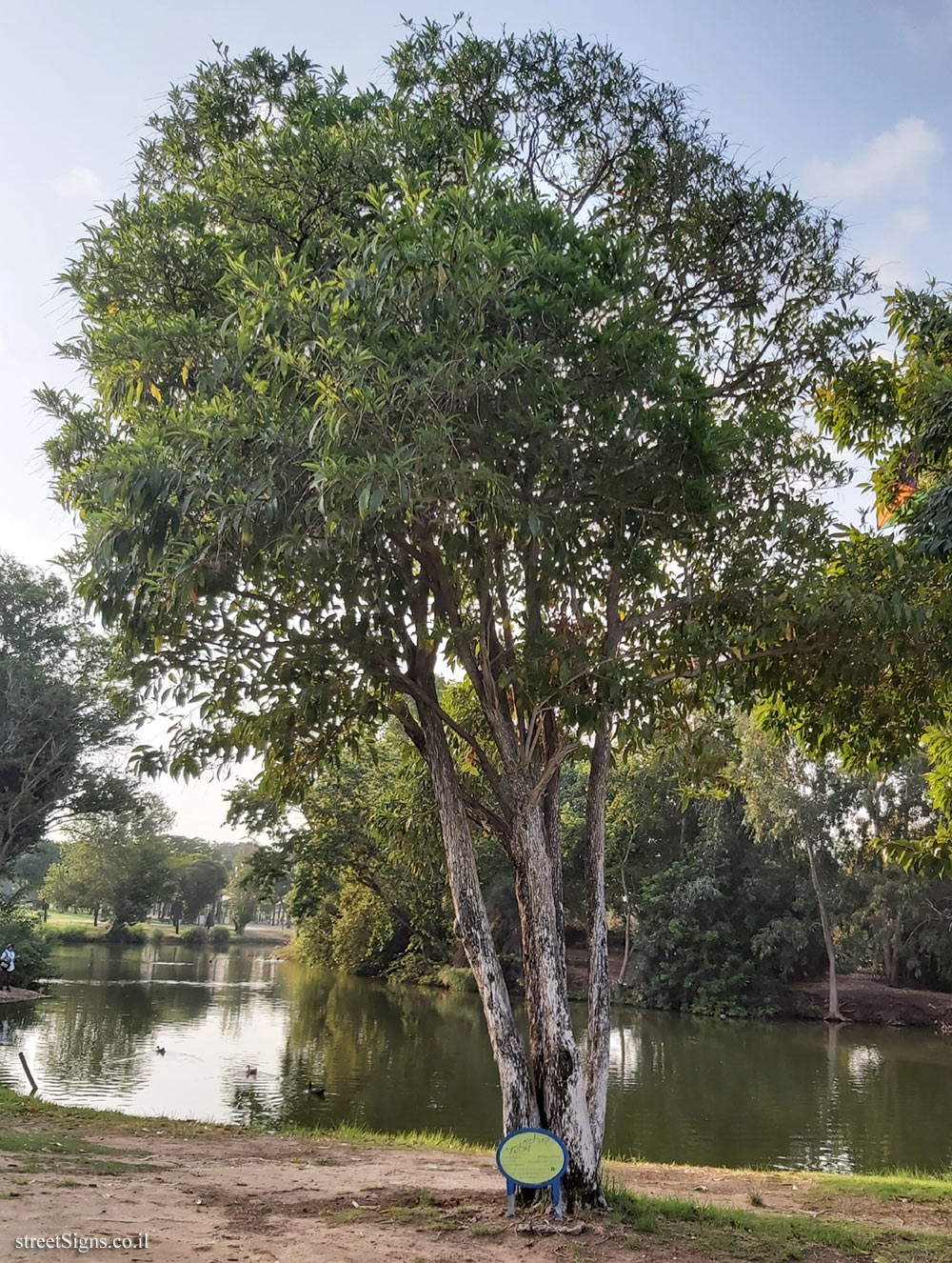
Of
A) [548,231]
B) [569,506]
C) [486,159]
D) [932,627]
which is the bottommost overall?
[932,627]

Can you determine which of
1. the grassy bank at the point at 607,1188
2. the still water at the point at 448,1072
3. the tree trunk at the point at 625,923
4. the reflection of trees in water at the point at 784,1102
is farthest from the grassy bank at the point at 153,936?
the grassy bank at the point at 607,1188

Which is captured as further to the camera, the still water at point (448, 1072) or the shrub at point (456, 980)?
the shrub at point (456, 980)

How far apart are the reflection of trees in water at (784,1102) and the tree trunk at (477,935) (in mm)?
7829

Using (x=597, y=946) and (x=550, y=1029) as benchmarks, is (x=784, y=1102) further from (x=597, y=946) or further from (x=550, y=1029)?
(x=550, y=1029)

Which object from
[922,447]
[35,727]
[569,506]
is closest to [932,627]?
[922,447]

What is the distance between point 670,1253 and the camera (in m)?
6.45

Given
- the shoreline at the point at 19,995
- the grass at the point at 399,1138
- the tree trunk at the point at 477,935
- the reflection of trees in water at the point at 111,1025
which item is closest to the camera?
the tree trunk at the point at 477,935

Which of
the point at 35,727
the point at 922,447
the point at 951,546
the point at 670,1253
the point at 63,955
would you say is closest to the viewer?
the point at 951,546

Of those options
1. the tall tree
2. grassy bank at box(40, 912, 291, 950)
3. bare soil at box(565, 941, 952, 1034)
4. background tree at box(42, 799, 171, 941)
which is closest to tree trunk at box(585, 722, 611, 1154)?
the tall tree

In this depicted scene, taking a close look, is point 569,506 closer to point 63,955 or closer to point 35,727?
point 35,727

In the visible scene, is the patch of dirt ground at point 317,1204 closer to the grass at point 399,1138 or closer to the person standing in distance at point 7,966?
the grass at point 399,1138

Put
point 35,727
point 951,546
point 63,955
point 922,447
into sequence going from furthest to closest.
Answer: point 63,955, point 35,727, point 922,447, point 951,546

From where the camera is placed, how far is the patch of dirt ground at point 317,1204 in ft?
20.4

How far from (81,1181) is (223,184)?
7830mm
